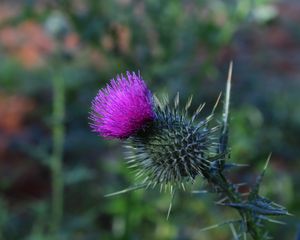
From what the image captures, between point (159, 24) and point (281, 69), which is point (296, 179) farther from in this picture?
point (281, 69)

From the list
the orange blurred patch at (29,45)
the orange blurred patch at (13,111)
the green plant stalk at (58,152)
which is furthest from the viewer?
the orange blurred patch at (29,45)

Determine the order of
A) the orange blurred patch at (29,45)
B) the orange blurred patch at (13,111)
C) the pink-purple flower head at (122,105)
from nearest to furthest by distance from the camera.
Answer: the pink-purple flower head at (122,105)
the orange blurred patch at (13,111)
the orange blurred patch at (29,45)

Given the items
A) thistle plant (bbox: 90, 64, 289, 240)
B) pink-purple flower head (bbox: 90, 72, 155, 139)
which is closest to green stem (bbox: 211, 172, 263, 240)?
thistle plant (bbox: 90, 64, 289, 240)

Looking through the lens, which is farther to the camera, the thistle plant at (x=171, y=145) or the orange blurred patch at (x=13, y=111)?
the orange blurred patch at (x=13, y=111)

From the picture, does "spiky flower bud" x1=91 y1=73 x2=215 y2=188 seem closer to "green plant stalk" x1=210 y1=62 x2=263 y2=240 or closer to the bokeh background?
"green plant stalk" x1=210 y1=62 x2=263 y2=240

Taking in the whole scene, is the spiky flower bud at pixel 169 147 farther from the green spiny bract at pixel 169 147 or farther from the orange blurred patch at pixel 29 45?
the orange blurred patch at pixel 29 45

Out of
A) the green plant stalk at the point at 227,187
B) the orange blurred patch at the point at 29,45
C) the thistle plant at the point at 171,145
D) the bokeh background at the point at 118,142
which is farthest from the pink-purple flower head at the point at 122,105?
the orange blurred patch at the point at 29,45

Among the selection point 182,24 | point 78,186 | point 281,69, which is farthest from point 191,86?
point 281,69

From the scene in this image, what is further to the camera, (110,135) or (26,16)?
(26,16)
